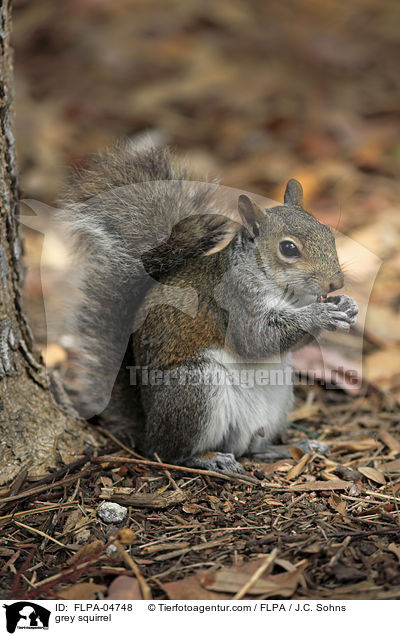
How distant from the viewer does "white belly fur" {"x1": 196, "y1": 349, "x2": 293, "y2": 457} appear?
213cm

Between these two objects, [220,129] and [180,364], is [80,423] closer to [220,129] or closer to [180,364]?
[180,364]

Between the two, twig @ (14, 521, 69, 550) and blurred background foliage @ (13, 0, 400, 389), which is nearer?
twig @ (14, 521, 69, 550)

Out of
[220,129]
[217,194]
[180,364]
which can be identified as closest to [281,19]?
[220,129]

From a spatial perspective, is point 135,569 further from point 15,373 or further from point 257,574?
point 15,373

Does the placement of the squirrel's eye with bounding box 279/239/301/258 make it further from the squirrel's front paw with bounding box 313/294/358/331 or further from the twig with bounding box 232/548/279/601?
the twig with bounding box 232/548/279/601

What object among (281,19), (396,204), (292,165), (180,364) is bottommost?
(180,364)

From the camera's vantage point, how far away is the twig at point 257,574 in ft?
4.85

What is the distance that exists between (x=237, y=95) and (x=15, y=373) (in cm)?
409

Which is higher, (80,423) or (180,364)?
(180,364)

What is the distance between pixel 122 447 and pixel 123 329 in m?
0.44

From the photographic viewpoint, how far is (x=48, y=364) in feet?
9.61

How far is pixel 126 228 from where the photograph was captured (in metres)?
2.19
